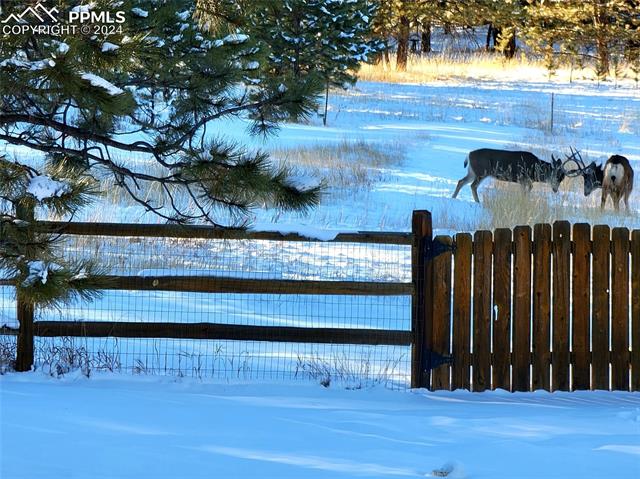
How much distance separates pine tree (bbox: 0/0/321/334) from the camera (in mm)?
4953

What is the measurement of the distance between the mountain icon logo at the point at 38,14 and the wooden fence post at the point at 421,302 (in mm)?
3031

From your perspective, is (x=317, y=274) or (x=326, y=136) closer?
(x=317, y=274)

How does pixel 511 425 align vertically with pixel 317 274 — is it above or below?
below

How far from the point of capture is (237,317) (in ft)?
30.0

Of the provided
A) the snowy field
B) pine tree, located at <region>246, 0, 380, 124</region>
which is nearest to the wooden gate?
the snowy field

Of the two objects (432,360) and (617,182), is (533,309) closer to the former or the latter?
(432,360)

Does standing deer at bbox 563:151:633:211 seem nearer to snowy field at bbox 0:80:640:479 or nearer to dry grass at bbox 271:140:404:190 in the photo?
dry grass at bbox 271:140:404:190

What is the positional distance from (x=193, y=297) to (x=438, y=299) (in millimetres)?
3846

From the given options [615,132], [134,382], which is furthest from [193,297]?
[615,132]

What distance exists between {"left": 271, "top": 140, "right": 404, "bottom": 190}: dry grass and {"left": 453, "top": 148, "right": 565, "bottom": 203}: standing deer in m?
1.88

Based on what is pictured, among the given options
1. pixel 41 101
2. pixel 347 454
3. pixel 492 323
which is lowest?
pixel 347 454

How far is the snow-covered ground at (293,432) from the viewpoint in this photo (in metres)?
4.75

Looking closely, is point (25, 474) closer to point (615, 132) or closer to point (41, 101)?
point (41, 101)

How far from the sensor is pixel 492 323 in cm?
709
